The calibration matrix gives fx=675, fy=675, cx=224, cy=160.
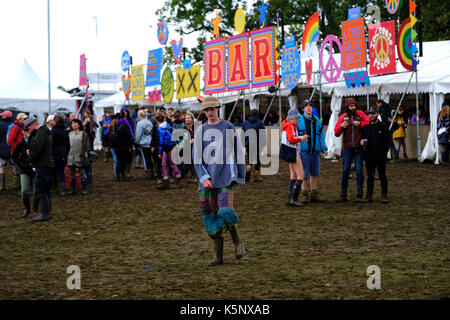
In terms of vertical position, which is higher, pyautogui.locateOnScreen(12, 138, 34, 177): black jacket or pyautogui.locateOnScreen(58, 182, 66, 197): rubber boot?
pyautogui.locateOnScreen(12, 138, 34, 177): black jacket

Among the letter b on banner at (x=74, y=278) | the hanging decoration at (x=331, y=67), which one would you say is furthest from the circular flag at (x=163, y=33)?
the letter b on banner at (x=74, y=278)

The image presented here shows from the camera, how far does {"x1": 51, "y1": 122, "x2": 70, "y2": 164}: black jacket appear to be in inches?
556

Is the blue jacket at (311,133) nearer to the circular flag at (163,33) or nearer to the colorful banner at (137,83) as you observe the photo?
the circular flag at (163,33)

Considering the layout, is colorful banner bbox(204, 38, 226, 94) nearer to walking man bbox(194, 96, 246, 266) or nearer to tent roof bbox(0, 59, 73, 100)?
tent roof bbox(0, 59, 73, 100)

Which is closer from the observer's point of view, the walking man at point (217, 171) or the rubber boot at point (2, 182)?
the walking man at point (217, 171)

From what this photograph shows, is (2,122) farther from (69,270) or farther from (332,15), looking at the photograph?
(332,15)

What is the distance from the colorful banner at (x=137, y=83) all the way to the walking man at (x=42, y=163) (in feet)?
63.0

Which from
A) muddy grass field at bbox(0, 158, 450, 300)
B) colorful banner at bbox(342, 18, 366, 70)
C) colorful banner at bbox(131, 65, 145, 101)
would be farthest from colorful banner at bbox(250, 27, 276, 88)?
colorful banner at bbox(131, 65, 145, 101)

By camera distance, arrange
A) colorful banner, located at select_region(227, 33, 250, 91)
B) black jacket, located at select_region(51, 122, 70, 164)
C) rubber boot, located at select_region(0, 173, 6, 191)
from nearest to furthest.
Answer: black jacket, located at select_region(51, 122, 70, 164) < rubber boot, located at select_region(0, 173, 6, 191) < colorful banner, located at select_region(227, 33, 250, 91)

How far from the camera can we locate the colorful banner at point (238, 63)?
23.1 meters

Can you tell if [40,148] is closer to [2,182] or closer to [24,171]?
[24,171]

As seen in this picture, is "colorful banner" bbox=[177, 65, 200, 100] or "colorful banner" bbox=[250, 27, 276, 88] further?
"colorful banner" bbox=[177, 65, 200, 100]

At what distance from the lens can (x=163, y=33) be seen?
29016 millimetres

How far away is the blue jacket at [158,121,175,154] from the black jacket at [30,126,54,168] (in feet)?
14.9
